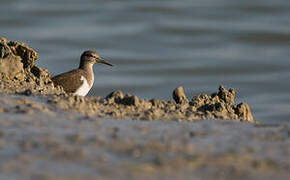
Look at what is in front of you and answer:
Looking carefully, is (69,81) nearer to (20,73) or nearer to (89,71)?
(89,71)

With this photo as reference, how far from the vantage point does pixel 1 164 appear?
Result: 4375mm

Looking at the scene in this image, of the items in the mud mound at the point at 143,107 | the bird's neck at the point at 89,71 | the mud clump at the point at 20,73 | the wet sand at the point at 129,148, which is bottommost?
the wet sand at the point at 129,148

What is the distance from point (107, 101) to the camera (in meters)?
6.14

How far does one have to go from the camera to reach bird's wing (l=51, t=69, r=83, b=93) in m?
10.2

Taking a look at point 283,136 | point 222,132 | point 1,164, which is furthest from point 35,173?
point 283,136

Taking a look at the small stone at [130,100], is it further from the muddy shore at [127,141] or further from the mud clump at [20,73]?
the mud clump at [20,73]

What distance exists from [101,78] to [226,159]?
12388 millimetres

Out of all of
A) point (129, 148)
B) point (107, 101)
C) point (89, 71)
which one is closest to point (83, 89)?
point (89, 71)

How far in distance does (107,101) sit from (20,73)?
1.40 m

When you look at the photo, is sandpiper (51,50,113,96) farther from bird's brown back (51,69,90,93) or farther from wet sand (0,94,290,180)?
wet sand (0,94,290,180)

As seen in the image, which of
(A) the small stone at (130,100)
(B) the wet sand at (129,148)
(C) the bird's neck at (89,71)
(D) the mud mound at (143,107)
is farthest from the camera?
(C) the bird's neck at (89,71)

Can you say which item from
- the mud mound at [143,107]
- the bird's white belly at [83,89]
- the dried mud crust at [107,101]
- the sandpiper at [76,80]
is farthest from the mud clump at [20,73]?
the bird's white belly at [83,89]

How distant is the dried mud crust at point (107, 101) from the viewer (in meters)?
5.88

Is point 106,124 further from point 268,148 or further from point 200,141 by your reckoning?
point 268,148
